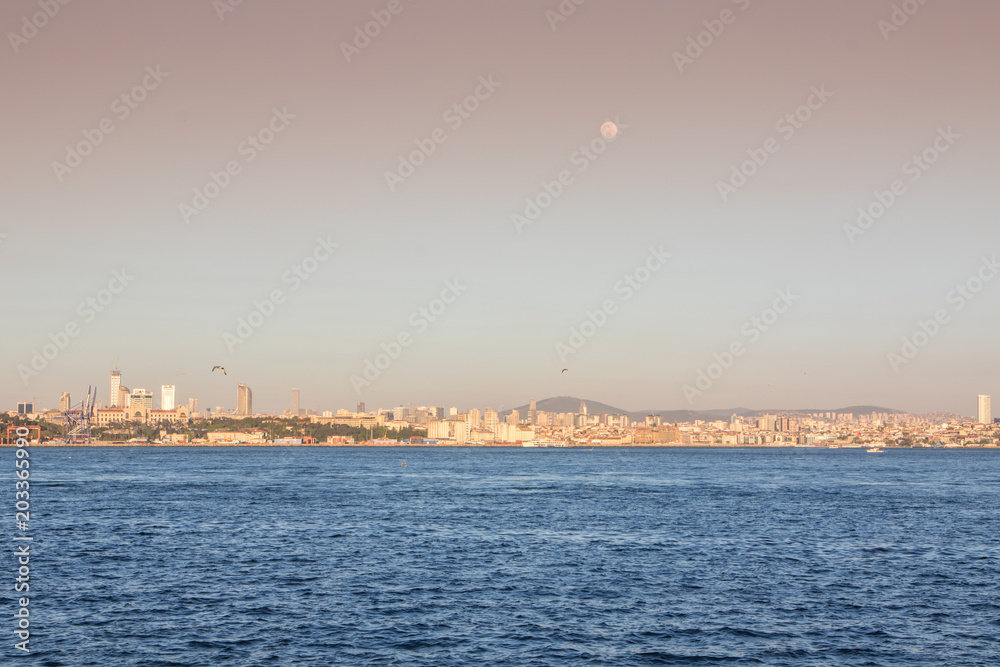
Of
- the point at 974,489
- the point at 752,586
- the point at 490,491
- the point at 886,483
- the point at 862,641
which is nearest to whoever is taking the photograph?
the point at 862,641

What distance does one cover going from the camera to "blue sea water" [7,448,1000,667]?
2516 centimetres

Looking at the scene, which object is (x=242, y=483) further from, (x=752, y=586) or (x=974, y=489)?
(x=974, y=489)

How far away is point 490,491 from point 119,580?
53.7 meters

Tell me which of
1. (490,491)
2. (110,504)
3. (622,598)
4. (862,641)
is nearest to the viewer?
(862,641)

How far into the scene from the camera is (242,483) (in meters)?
96.1

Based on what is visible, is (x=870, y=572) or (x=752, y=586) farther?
(x=870, y=572)

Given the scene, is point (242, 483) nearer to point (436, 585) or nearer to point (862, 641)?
point (436, 585)

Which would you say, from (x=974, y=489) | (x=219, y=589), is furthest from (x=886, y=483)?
(x=219, y=589)

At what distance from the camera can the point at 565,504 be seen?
7050 centimetres

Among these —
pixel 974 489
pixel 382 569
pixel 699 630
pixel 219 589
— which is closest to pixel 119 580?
pixel 219 589

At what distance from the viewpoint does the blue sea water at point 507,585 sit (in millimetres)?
25156

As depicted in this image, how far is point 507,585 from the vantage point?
34219 millimetres

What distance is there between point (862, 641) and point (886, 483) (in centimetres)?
8710

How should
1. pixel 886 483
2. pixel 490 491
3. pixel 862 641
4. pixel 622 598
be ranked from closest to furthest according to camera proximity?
1. pixel 862 641
2. pixel 622 598
3. pixel 490 491
4. pixel 886 483
